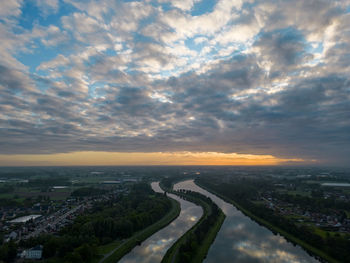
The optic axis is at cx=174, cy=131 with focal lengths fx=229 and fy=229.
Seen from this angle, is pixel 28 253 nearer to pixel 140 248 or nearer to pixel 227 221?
pixel 140 248

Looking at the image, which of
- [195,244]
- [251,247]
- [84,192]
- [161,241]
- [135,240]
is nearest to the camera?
[195,244]

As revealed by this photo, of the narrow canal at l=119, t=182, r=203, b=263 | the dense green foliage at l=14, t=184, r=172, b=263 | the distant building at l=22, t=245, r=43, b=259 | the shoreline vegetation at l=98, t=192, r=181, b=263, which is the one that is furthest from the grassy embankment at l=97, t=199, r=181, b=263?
the distant building at l=22, t=245, r=43, b=259

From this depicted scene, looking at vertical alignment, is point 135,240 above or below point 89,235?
below

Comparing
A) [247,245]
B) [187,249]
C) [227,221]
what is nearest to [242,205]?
[227,221]

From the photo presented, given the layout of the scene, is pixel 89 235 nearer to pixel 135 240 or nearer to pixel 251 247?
pixel 135 240

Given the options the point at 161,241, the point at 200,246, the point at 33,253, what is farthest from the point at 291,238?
the point at 33,253

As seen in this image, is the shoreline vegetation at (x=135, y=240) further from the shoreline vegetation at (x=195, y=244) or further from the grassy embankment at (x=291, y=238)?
the grassy embankment at (x=291, y=238)

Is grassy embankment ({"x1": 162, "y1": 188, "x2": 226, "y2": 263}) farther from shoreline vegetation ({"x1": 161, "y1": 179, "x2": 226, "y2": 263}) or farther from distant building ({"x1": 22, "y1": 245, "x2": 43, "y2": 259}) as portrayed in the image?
distant building ({"x1": 22, "y1": 245, "x2": 43, "y2": 259})
